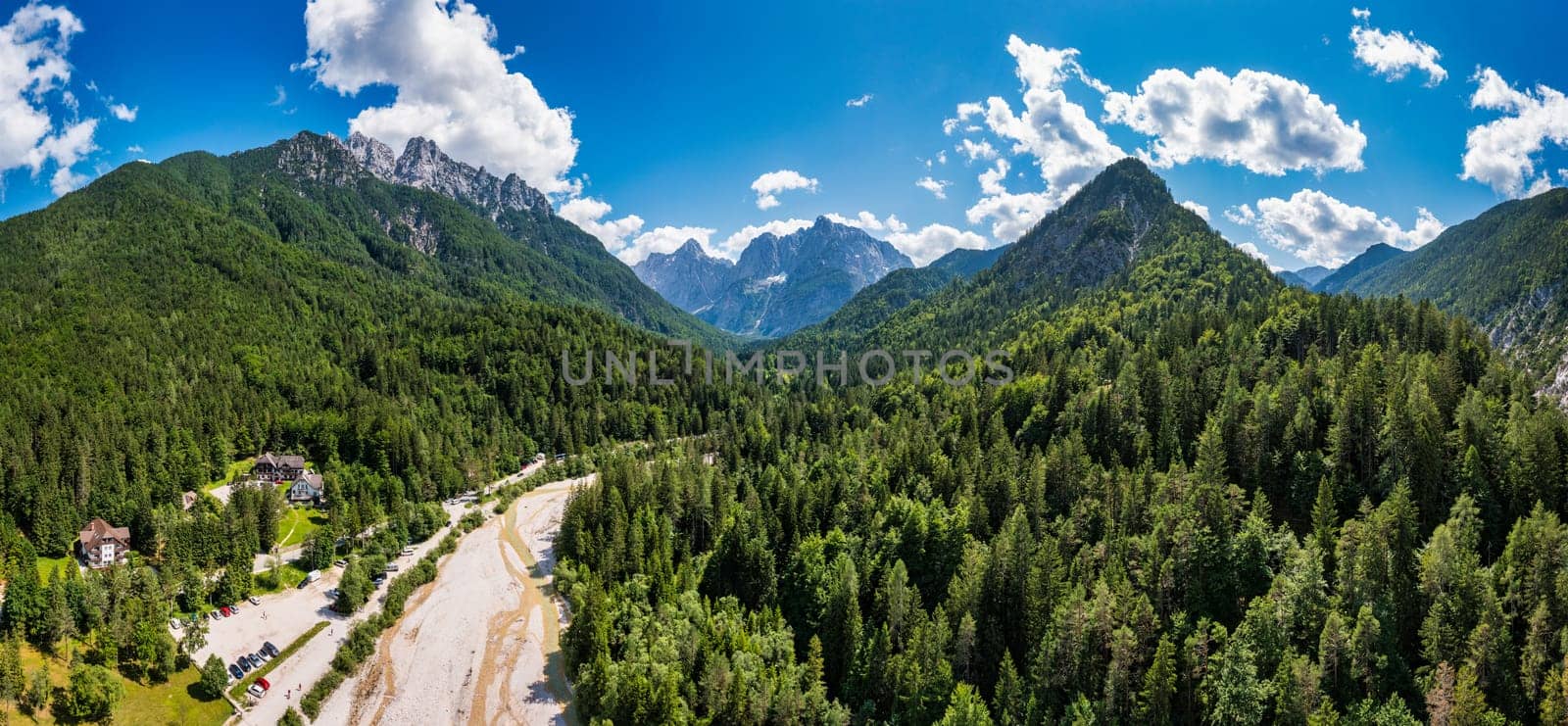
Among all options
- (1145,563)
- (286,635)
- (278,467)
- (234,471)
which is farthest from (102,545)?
(1145,563)

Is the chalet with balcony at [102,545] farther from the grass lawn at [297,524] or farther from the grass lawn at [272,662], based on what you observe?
the grass lawn at [272,662]

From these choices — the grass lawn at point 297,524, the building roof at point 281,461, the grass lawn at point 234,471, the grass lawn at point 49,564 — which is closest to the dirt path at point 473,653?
the grass lawn at point 297,524

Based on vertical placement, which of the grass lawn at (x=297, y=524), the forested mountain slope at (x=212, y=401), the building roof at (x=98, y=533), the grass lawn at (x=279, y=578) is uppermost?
the forested mountain slope at (x=212, y=401)

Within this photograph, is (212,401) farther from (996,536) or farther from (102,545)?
(996,536)

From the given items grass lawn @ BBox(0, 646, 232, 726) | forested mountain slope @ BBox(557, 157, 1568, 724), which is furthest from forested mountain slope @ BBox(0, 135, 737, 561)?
forested mountain slope @ BBox(557, 157, 1568, 724)

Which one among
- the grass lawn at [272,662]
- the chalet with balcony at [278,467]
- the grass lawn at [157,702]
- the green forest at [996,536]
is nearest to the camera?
the green forest at [996,536]

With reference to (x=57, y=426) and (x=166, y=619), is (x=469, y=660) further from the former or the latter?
(x=57, y=426)

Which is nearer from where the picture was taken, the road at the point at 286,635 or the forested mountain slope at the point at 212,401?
the road at the point at 286,635
